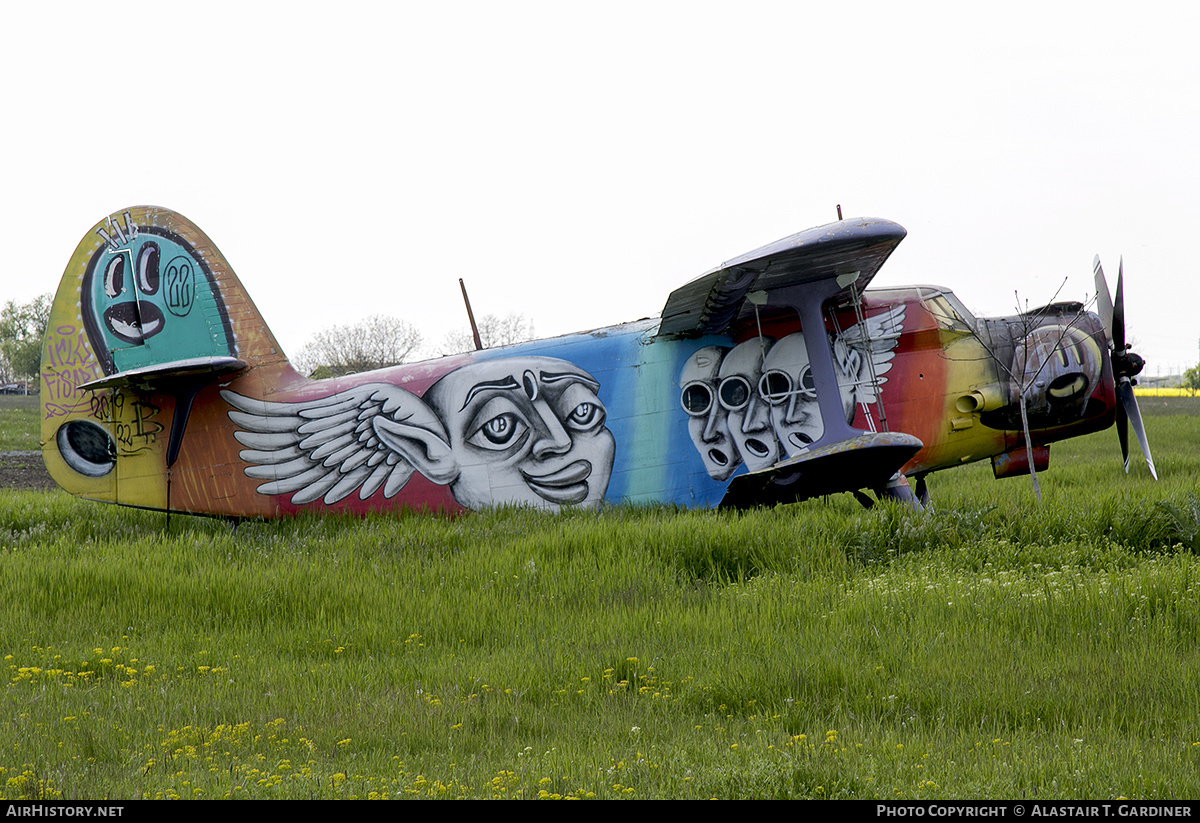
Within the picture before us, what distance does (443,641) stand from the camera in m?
6.12

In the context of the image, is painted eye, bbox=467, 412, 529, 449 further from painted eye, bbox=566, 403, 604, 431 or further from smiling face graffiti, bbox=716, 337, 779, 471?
smiling face graffiti, bbox=716, 337, 779, 471

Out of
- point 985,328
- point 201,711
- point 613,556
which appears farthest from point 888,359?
point 201,711

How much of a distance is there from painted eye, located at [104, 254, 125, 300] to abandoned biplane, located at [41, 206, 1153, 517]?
16 millimetres

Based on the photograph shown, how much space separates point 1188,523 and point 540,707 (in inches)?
252

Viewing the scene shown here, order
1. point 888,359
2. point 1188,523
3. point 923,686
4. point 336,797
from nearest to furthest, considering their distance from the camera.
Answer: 1. point 336,797
2. point 923,686
3. point 1188,523
4. point 888,359

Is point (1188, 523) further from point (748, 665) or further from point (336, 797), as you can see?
point (336, 797)

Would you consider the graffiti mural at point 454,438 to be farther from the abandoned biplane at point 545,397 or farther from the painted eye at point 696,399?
the painted eye at point 696,399

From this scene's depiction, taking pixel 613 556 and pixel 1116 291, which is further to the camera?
pixel 1116 291

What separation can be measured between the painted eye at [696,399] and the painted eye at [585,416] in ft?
3.02

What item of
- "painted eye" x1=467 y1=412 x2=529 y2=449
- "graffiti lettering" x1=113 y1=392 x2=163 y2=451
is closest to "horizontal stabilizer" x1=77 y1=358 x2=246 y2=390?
"graffiti lettering" x1=113 y1=392 x2=163 y2=451

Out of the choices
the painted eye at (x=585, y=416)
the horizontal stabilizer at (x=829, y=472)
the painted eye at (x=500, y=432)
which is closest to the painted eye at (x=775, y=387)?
the horizontal stabilizer at (x=829, y=472)

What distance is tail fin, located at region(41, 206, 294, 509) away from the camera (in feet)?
31.9

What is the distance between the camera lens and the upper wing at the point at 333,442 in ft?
32.2

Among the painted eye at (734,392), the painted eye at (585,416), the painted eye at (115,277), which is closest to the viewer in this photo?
the painted eye at (734,392)
